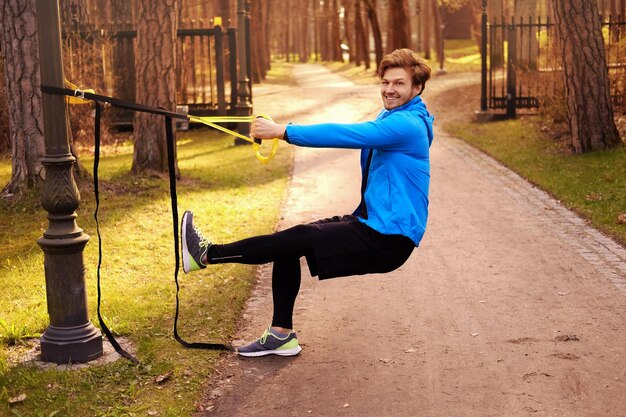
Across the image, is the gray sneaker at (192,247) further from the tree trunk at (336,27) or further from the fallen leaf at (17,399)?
the tree trunk at (336,27)

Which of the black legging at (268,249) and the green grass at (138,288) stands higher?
the black legging at (268,249)

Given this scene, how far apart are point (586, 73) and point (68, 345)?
34.8 feet

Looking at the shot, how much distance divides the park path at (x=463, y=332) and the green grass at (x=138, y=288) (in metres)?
0.24

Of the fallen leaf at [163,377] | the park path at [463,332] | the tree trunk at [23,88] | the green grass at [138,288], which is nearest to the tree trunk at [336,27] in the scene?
the green grass at [138,288]

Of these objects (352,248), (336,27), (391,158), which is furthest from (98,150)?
(336,27)

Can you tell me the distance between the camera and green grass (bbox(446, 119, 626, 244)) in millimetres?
9994

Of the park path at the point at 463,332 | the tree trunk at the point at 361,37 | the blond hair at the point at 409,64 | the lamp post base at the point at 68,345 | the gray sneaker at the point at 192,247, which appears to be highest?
the tree trunk at the point at 361,37

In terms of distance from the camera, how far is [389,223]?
4773mm

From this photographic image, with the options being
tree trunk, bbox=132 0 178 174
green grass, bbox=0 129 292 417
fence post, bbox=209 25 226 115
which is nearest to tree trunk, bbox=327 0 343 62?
fence post, bbox=209 25 226 115

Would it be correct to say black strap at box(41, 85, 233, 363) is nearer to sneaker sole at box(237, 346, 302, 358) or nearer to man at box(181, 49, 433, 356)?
sneaker sole at box(237, 346, 302, 358)

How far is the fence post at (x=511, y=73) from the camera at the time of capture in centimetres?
1944

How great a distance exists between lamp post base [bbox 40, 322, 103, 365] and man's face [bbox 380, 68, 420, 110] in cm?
216

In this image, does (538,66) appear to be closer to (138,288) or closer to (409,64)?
(138,288)

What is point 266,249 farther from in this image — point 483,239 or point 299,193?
point 299,193
